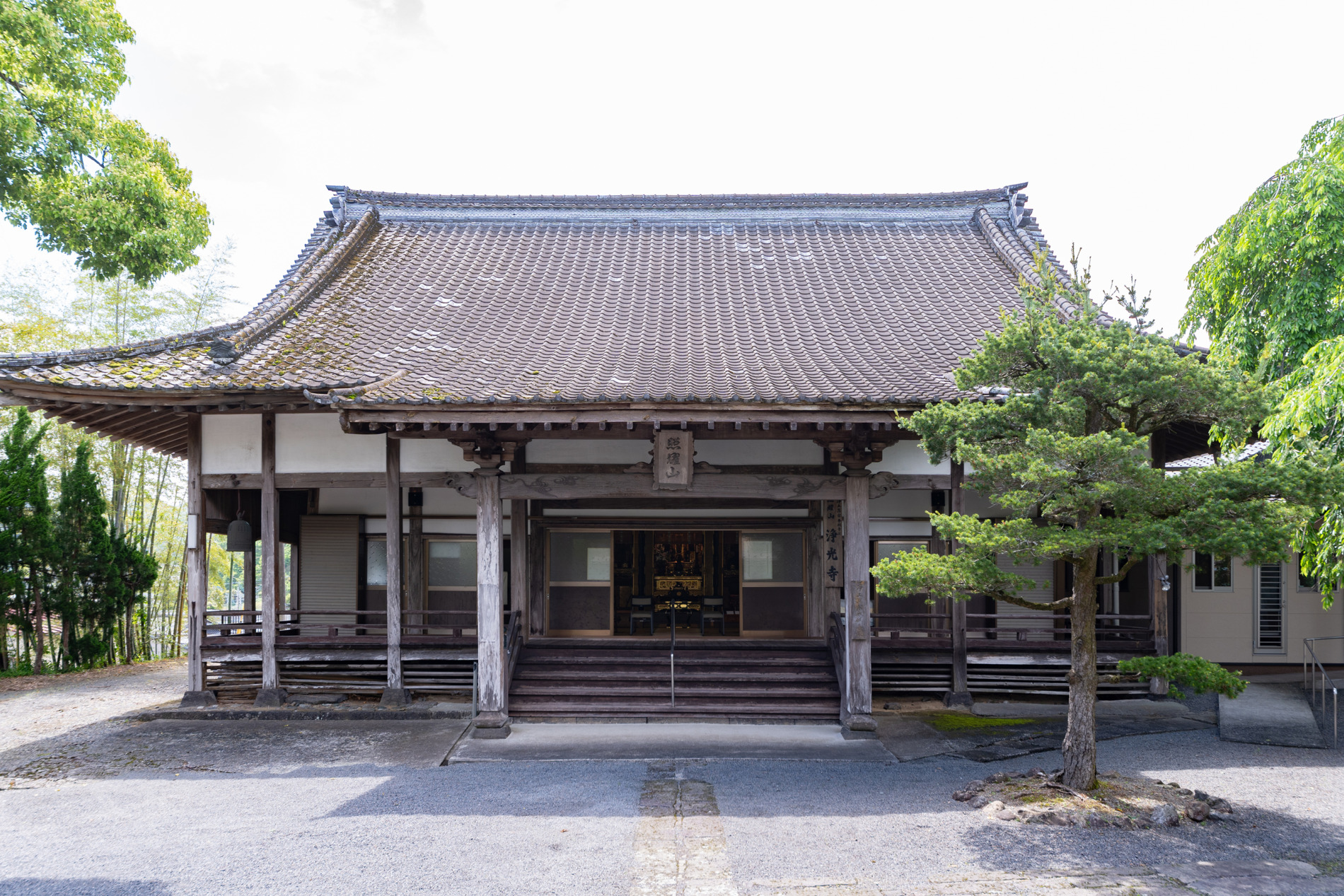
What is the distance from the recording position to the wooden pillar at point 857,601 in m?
9.16

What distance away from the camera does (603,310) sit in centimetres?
1199

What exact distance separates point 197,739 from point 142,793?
1.95 m

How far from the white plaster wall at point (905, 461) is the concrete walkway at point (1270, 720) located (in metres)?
3.76

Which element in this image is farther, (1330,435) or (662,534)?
(662,534)

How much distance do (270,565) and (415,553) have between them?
2.42 meters

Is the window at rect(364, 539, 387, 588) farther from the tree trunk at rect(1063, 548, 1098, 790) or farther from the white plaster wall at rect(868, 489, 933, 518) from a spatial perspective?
the tree trunk at rect(1063, 548, 1098, 790)

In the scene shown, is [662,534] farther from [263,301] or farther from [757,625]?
[263,301]

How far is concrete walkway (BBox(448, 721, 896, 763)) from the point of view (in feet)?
27.2

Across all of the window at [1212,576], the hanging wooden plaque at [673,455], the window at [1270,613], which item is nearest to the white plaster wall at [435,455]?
the hanging wooden plaque at [673,455]

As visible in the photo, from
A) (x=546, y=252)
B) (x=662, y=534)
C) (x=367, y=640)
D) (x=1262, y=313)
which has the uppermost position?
(x=546, y=252)

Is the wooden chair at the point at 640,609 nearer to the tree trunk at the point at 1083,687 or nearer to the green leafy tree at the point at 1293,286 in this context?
the tree trunk at the point at 1083,687

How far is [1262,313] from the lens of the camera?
10406 millimetres

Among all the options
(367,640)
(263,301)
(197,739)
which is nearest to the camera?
(197,739)

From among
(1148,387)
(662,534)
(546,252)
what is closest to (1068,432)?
(1148,387)
